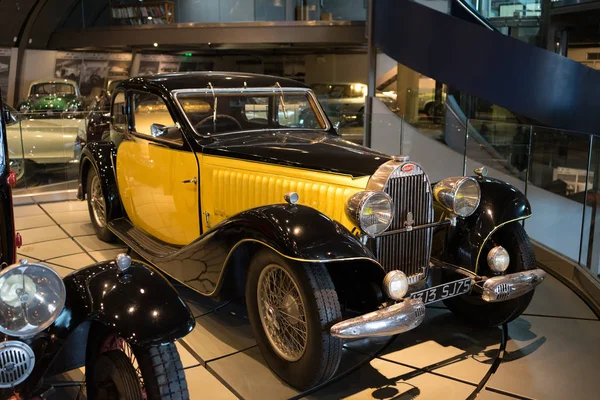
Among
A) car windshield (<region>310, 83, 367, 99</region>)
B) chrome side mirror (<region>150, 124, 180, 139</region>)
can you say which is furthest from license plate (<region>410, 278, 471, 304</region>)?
car windshield (<region>310, 83, 367, 99</region>)

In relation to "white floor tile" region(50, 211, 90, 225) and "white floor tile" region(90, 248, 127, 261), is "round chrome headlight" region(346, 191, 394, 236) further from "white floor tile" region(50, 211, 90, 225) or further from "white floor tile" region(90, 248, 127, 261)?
"white floor tile" region(50, 211, 90, 225)

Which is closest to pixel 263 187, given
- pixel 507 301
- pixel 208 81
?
pixel 208 81

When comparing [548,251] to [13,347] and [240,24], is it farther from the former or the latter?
[240,24]

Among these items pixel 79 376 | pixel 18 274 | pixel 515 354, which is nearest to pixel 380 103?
pixel 515 354

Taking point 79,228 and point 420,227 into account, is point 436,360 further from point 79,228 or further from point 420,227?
point 79,228

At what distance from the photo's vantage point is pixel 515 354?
354 cm

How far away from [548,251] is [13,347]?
15.7ft

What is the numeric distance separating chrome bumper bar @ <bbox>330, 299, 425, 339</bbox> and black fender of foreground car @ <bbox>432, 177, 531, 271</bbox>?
891mm

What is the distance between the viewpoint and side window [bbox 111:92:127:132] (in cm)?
515

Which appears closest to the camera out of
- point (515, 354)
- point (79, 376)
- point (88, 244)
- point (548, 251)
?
point (79, 376)

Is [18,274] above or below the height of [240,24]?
below

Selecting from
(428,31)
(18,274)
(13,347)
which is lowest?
(13,347)

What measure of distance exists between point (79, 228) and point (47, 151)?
2.40m

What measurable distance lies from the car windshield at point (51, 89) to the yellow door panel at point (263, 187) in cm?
1306
